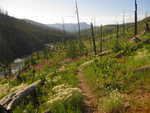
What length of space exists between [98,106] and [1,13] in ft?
432

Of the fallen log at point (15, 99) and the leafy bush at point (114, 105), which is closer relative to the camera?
the leafy bush at point (114, 105)

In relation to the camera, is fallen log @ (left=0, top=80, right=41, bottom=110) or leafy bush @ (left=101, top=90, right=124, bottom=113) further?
fallen log @ (left=0, top=80, right=41, bottom=110)

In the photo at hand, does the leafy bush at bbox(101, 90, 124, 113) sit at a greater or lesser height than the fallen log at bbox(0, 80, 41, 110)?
greater

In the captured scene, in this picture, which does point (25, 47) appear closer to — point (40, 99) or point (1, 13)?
point (1, 13)

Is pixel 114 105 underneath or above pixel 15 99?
above

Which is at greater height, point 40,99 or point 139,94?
point 139,94

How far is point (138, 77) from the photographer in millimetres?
8758

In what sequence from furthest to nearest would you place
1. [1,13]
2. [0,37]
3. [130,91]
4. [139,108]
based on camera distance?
[1,13] → [0,37] → [130,91] → [139,108]

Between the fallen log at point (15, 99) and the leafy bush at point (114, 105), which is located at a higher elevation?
the leafy bush at point (114, 105)

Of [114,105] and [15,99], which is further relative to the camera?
[15,99]

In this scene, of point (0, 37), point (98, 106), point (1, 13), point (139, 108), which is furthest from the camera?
point (1, 13)

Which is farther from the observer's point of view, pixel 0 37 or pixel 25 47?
pixel 25 47

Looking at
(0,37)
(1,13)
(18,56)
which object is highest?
(1,13)

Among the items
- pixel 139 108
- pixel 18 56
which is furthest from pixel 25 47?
pixel 139 108
